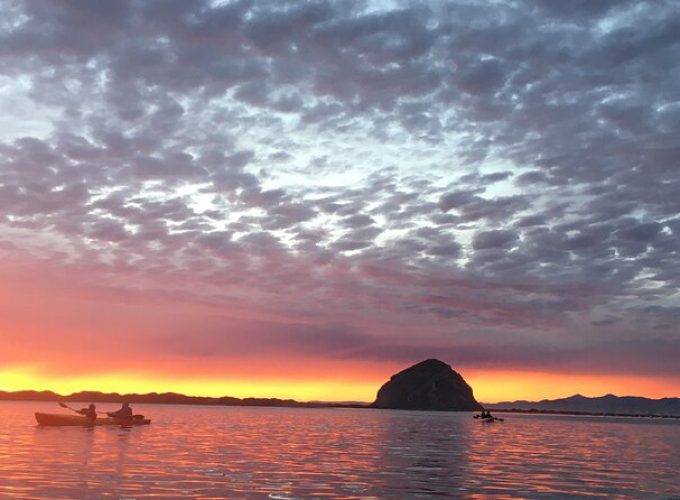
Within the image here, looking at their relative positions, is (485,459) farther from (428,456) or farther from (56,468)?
(56,468)

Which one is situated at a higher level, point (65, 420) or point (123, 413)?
point (123, 413)

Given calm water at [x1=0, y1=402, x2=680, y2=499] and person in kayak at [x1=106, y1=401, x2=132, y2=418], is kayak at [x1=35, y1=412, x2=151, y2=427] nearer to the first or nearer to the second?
person in kayak at [x1=106, y1=401, x2=132, y2=418]

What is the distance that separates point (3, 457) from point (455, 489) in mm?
34571

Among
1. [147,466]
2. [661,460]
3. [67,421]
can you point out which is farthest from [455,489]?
[67,421]

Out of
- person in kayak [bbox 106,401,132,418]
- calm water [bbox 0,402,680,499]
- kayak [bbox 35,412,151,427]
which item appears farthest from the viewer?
person in kayak [bbox 106,401,132,418]

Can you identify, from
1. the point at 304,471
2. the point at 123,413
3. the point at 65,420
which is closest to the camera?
the point at 304,471

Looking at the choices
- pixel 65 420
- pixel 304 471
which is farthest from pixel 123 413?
pixel 304 471

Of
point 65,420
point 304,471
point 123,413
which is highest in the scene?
point 123,413

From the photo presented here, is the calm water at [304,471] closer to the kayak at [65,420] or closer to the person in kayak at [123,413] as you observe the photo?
the kayak at [65,420]

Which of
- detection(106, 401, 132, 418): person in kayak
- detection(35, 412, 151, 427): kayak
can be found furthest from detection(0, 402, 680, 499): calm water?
detection(106, 401, 132, 418): person in kayak

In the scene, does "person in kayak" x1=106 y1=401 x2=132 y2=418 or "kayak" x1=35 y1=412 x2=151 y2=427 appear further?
"person in kayak" x1=106 y1=401 x2=132 y2=418

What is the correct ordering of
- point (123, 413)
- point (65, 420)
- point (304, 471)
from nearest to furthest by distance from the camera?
point (304, 471)
point (65, 420)
point (123, 413)

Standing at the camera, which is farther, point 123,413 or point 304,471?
point 123,413

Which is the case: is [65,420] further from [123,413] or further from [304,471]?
[304,471]
